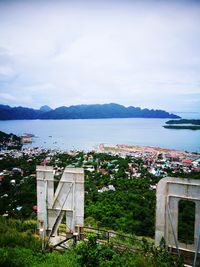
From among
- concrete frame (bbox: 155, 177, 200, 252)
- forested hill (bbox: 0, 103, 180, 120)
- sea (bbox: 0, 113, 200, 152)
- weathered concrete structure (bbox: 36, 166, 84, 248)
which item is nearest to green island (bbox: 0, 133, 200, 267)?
concrete frame (bbox: 155, 177, 200, 252)

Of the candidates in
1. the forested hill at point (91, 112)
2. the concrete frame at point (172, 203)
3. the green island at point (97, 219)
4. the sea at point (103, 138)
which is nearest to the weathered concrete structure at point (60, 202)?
the green island at point (97, 219)

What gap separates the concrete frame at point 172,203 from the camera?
523 centimetres

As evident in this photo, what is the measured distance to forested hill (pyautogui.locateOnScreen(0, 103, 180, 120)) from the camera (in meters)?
149

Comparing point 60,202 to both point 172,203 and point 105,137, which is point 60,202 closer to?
point 172,203

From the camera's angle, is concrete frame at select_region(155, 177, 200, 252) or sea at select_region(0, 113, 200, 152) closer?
concrete frame at select_region(155, 177, 200, 252)

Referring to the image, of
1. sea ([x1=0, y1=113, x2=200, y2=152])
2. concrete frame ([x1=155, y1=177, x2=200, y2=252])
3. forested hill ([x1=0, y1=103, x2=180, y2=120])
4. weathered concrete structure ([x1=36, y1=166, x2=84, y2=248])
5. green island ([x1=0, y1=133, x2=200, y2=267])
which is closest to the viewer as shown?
green island ([x1=0, y1=133, x2=200, y2=267])

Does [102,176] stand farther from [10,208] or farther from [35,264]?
[35,264]

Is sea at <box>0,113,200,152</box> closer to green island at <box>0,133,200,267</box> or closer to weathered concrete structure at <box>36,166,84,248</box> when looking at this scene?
green island at <box>0,133,200,267</box>

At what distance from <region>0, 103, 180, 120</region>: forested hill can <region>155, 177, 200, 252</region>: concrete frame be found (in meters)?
126

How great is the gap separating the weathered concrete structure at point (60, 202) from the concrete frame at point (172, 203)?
1.69m

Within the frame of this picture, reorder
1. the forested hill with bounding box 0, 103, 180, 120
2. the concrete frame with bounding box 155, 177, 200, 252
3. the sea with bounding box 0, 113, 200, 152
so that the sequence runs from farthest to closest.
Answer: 1. the forested hill with bounding box 0, 103, 180, 120
2. the sea with bounding box 0, 113, 200, 152
3. the concrete frame with bounding box 155, 177, 200, 252

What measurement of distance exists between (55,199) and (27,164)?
2131 centimetres

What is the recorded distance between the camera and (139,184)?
1820 centimetres

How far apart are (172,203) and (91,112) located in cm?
16776
